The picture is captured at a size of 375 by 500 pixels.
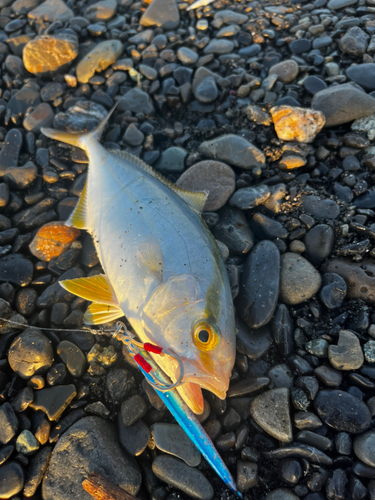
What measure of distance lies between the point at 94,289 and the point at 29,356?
0.87m

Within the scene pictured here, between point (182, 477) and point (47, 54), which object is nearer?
point (182, 477)

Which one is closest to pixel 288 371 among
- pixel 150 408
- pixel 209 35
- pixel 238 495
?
pixel 238 495

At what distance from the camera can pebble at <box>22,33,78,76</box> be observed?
4.55 metres

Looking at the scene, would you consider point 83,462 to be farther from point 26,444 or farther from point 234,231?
point 234,231

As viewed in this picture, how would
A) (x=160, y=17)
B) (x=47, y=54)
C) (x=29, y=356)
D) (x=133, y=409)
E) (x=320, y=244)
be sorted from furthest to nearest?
(x=160, y=17), (x=47, y=54), (x=320, y=244), (x=29, y=356), (x=133, y=409)

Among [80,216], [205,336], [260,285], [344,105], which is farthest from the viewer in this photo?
[344,105]

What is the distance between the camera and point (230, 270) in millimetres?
2990

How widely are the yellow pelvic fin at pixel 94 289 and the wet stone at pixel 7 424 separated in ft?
3.75

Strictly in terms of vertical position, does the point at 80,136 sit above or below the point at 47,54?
below

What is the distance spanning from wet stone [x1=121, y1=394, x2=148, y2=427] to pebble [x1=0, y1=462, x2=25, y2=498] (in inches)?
35.0

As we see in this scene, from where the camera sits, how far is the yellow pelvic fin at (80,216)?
328cm

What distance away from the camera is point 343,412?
2.42 m

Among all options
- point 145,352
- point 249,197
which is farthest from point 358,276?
point 145,352

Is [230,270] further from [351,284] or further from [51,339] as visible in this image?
[51,339]
